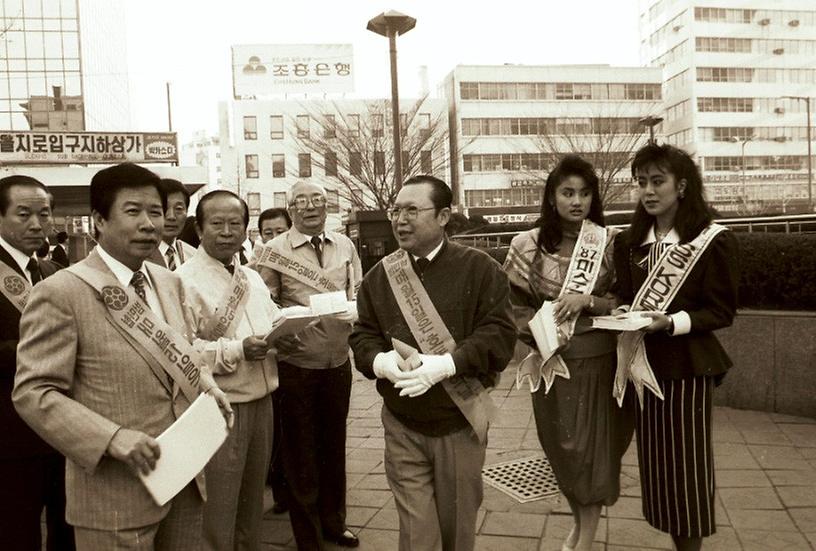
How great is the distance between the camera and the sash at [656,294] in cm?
322

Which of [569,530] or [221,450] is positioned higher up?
[221,450]

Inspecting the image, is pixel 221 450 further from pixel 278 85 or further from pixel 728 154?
pixel 728 154

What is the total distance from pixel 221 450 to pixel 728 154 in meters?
64.0

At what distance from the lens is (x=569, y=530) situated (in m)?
3.97

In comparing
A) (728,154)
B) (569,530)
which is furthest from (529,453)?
A: (728,154)

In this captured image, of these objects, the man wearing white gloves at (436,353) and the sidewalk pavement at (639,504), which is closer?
the man wearing white gloves at (436,353)

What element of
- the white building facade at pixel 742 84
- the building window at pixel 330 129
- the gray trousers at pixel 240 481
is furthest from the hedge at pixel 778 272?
the white building facade at pixel 742 84

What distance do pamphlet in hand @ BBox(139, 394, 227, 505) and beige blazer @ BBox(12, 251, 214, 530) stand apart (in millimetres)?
114

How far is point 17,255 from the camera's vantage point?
3309mm

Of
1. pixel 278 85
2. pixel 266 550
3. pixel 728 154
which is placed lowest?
pixel 266 550

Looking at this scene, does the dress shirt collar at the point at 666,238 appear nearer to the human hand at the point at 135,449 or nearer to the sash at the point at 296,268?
the sash at the point at 296,268

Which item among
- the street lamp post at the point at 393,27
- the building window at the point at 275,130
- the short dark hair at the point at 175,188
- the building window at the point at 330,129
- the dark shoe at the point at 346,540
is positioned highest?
the building window at the point at 275,130

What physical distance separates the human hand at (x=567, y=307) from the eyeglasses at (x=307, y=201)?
1.54m

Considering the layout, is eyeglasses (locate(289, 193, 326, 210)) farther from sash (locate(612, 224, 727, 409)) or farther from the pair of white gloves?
sash (locate(612, 224, 727, 409))
